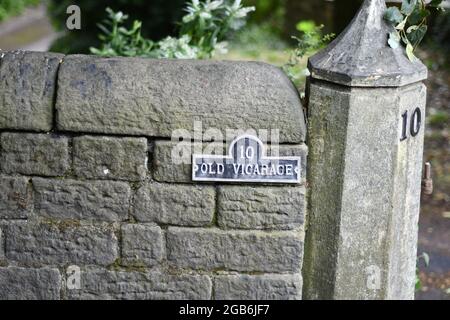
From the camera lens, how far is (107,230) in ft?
11.5

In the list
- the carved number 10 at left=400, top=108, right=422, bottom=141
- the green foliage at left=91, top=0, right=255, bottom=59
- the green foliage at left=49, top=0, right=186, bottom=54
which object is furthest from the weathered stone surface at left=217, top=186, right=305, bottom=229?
the green foliage at left=49, top=0, right=186, bottom=54

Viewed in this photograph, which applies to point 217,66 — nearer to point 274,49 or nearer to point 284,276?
point 284,276

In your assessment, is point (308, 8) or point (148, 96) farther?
point (308, 8)

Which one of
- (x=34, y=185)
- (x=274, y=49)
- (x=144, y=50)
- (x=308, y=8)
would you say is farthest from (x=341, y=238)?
(x=308, y=8)

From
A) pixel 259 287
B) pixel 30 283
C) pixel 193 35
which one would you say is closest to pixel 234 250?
pixel 259 287

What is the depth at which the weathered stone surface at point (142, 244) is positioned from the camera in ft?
11.4

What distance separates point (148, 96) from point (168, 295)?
32.3 inches


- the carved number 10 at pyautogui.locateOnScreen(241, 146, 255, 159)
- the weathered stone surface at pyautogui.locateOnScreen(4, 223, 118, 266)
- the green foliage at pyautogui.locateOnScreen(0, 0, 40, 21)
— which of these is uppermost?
the green foliage at pyautogui.locateOnScreen(0, 0, 40, 21)

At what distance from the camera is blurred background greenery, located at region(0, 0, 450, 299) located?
5.86m

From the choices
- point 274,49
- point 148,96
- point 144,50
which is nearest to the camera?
point 148,96

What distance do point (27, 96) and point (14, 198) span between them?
1.40ft

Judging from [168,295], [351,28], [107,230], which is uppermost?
[351,28]

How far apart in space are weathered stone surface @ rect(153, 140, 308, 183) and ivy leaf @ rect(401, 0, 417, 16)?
0.66m

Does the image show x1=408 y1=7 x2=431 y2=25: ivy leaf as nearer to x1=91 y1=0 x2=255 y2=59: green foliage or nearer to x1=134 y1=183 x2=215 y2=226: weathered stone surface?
x1=134 y1=183 x2=215 y2=226: weathered stone surface
